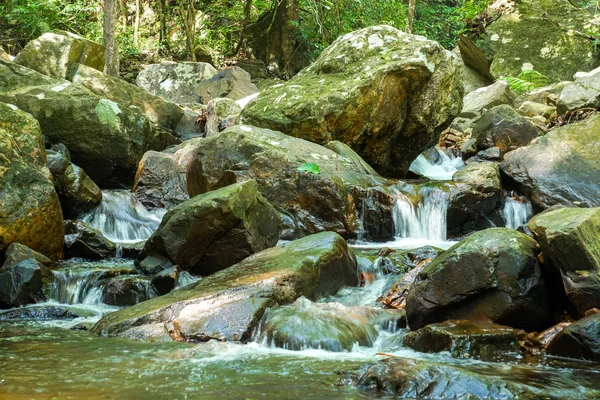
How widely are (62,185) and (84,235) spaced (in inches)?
45.4

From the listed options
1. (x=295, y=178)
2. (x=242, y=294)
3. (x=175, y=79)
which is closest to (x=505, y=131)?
(x=295, y=178)

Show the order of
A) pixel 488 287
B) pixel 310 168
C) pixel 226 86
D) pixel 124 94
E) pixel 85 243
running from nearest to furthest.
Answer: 1. pixel 488 287
2. pixel 85 243
3. pixel 310 168
4. pixel 124 94
5. pixel 226 86

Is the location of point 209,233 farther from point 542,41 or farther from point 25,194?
point 542,41

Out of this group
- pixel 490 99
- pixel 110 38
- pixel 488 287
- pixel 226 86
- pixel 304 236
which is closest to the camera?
pixel 488 287

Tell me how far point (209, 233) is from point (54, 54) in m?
8.58

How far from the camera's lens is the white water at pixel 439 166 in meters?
12.3

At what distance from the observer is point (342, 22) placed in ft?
67.7

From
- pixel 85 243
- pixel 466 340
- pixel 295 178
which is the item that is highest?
pixel 295 178

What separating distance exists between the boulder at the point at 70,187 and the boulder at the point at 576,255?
6.22 meters

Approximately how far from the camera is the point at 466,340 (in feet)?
14.8

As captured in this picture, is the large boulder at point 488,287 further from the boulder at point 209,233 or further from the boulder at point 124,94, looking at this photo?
the boulder at point 124,94

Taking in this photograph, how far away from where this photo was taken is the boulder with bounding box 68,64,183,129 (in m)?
13.1

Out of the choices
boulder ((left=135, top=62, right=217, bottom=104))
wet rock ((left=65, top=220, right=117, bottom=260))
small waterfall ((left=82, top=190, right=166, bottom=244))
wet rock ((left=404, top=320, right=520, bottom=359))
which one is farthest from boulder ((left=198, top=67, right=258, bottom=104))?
wet rock ((left=404, top=320, right=520, bottom=359))

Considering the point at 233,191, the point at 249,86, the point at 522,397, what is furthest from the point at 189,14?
the point at 522,397
